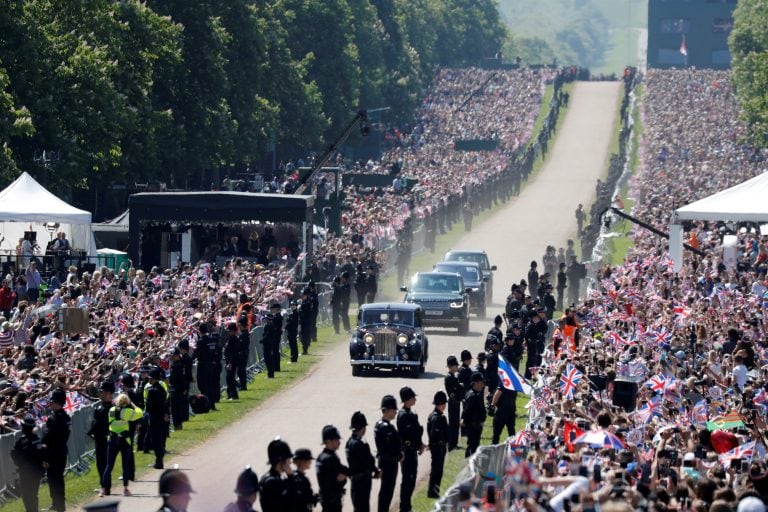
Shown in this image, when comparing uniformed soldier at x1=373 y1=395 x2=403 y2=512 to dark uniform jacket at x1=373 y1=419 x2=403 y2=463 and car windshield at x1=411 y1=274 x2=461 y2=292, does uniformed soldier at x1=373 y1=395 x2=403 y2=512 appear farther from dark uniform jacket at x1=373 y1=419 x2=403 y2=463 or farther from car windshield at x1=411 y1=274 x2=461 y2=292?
car windshield at x1=411 y1=274 x2=461 y2=292

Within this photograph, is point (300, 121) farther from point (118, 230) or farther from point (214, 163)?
point (118, 230)

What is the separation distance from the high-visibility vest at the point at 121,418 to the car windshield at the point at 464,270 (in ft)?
86.8

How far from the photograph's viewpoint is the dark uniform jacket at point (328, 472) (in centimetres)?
2008

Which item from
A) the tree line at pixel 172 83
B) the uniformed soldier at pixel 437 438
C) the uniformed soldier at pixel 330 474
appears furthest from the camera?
the tree line at pixel 172 83

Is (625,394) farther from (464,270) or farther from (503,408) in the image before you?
(464,270)

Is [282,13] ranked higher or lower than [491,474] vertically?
higher

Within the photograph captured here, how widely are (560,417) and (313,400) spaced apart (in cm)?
1259

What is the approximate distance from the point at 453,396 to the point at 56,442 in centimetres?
750

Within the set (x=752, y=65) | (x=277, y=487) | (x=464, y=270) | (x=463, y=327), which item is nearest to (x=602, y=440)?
(x=277, y=487)

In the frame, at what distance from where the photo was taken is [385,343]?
37.0 m

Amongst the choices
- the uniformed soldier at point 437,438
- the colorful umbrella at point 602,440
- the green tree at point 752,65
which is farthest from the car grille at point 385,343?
the green tree at point 752,65

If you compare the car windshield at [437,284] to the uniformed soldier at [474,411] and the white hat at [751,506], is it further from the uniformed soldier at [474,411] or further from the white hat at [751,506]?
the white hat at [751,506]

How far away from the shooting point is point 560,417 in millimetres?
22234

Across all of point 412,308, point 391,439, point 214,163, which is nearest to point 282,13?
point 214,163
